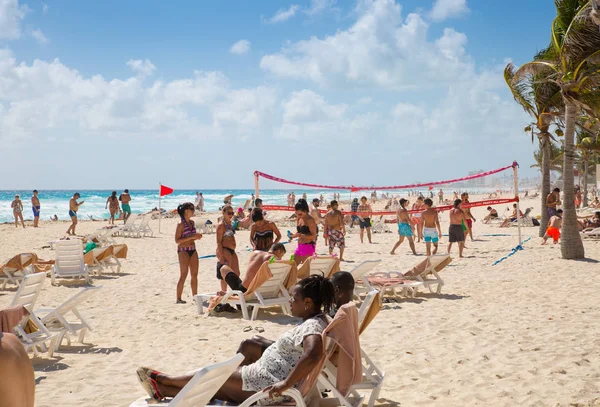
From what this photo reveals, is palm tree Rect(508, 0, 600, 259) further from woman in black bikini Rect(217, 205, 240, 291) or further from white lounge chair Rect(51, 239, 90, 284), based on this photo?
white lounge chair Rect(51, 239, 90, 284)

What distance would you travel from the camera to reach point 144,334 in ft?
20.6

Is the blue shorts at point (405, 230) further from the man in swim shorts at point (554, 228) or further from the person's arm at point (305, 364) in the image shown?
the person's arm at point (305, 364)

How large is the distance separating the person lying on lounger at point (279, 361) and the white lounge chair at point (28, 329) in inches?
82.0

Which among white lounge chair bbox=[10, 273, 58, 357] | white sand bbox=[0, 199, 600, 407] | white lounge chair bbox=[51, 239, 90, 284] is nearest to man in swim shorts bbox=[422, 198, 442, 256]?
white sand bbox=[0, 199, 600, 407]

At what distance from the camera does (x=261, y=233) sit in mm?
7504

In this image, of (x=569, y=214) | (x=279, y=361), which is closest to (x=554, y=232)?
(x=569, y=214)

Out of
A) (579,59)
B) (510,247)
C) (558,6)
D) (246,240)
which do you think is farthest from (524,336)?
(246,240)

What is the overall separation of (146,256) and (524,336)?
11010 millimetres

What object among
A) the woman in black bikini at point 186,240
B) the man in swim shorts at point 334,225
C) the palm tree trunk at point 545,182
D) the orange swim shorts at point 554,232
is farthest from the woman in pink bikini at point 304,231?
the palm tree trunk at point 545,182

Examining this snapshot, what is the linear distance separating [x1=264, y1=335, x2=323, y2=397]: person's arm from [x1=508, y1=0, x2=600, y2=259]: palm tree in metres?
9.19

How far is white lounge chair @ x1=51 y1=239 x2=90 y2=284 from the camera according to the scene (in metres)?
10.0

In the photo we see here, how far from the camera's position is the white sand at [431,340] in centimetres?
415

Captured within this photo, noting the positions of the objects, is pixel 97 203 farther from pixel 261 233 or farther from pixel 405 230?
pixel 261 233

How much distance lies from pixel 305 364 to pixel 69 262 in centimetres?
808
